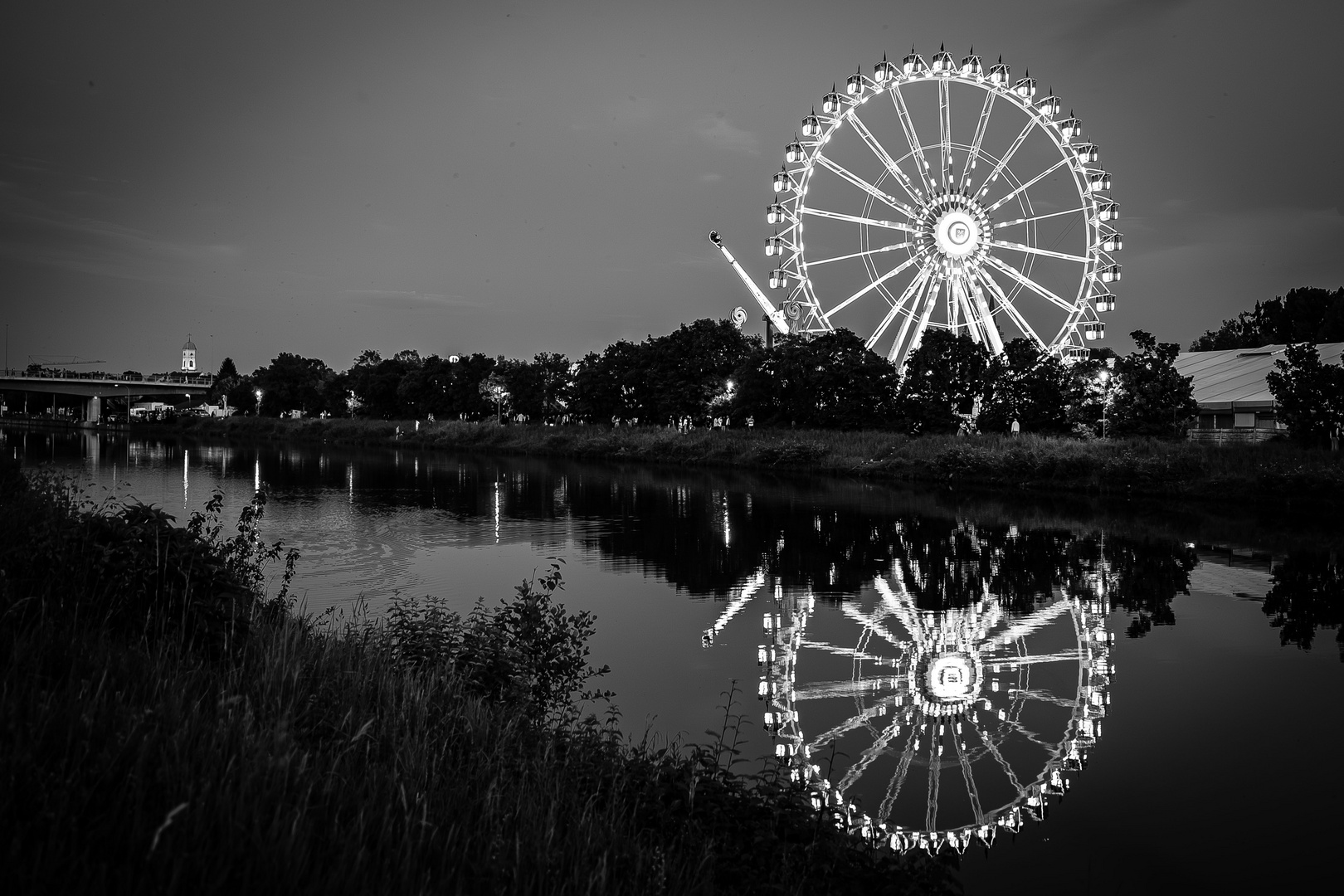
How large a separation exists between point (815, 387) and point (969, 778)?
158 feet

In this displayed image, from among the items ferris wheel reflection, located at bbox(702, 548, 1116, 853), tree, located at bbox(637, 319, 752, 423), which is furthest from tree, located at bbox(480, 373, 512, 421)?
ferris wheel reflection, located at bbox(702, 548, 1116, 853)

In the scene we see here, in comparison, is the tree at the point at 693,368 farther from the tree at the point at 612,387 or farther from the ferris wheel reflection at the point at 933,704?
the ferris wheel reflection at the point at 933,704

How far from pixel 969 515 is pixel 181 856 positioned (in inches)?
1138

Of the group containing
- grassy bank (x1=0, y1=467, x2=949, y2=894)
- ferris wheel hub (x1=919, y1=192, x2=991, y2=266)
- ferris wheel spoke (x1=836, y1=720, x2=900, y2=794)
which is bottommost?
ferris wheel spoke (x1=836, y1=720, x2=900, y2=794)

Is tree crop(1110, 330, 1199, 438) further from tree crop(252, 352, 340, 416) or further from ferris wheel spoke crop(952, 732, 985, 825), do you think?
tree crop(252, 352, 340, 416)

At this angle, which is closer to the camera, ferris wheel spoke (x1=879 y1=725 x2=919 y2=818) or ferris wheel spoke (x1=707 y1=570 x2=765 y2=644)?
ferris wheel spoke (x1=879 y1=725 x2=919 y2=818)

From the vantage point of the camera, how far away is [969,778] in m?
8.81

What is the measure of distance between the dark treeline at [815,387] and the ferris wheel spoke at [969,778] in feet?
118

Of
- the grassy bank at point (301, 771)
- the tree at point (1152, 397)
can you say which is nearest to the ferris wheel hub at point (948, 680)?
the grassy bank at point (301, 771)

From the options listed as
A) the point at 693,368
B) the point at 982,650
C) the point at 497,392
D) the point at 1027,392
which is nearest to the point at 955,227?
the point at 1027,392

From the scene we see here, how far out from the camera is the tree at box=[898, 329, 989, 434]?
48812mm

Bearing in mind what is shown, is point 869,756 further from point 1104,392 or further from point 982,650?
point 1104,392

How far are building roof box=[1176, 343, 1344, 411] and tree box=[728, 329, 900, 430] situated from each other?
52.5ft

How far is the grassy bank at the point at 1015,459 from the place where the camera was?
31484mm
